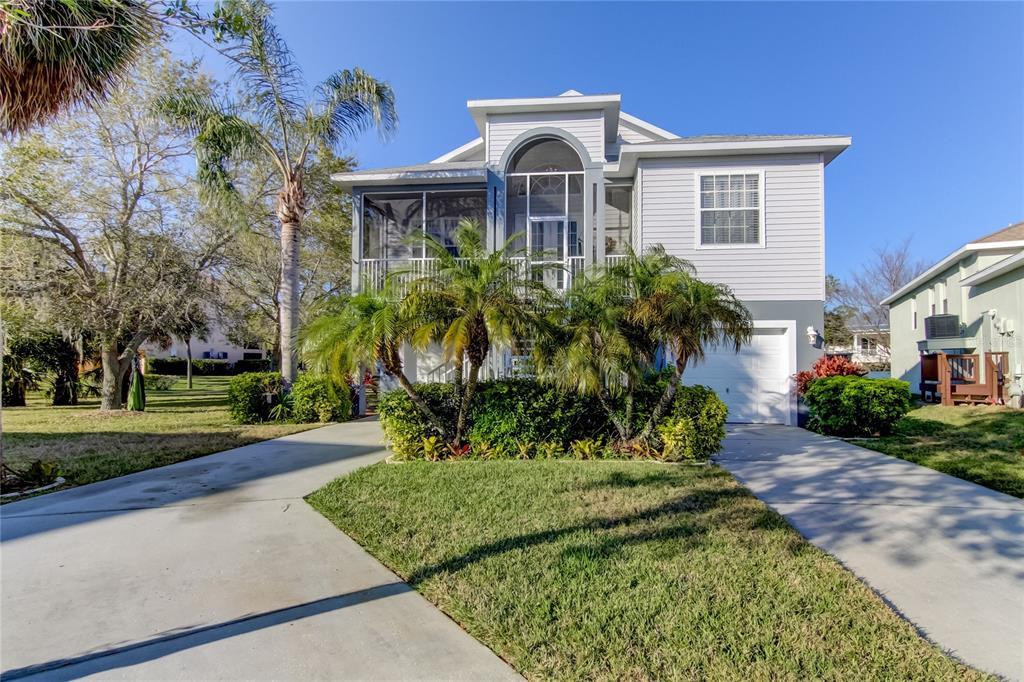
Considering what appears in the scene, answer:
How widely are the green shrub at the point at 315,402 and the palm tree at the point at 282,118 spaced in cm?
60

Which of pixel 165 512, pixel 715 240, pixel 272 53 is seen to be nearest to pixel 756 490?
pixel 165 512

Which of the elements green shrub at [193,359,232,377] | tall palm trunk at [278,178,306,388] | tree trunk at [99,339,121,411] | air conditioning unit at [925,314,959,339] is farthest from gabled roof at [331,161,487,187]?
green shrub at [193,359,232,377]

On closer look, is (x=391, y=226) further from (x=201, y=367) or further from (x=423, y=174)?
(x=201, y=367)

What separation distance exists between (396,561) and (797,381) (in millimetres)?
10344

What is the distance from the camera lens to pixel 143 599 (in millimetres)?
3570

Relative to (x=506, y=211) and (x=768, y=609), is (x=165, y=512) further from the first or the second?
(x=506, y=211)

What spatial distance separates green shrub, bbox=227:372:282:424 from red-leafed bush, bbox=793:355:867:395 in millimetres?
12399

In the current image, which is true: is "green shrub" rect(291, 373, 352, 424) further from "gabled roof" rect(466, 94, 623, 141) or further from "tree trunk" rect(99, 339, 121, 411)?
"gabled roof" rect(466, 94, 623, 141)

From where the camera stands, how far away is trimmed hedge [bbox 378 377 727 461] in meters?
7.85

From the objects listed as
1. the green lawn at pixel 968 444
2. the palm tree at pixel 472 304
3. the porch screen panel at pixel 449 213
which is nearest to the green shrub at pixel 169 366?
the porch screen panel at pixel 449 213

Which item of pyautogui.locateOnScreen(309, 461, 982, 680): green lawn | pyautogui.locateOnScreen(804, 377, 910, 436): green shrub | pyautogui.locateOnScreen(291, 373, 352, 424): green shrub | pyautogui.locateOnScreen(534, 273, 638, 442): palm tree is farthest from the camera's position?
pyautogui.locateOnScreen(291, 373, 352, 424): green shrub

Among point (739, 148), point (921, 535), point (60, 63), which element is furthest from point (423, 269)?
point (921, 535)

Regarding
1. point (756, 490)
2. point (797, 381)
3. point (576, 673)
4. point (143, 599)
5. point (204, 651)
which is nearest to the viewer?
point (576, 673)

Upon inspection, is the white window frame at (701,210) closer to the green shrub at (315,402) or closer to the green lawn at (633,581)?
the green lawn at (633,581)
